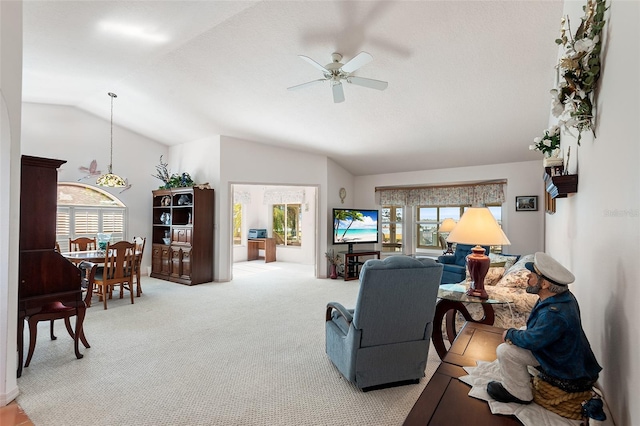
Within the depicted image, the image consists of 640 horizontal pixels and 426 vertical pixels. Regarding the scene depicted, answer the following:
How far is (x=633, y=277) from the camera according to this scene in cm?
107

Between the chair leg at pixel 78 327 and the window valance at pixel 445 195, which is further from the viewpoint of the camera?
the window valance at pixel 445 195

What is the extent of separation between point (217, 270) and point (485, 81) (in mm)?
5542

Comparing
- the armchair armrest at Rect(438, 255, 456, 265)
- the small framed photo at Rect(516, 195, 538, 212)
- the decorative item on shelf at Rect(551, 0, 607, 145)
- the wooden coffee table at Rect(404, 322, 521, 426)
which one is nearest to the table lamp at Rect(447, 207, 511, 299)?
the wooden coffee table at Rect(404, 322, 521, 426)

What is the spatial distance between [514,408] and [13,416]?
299 cm

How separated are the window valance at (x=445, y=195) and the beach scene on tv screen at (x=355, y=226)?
59 centimetres

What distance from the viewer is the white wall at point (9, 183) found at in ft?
7.14

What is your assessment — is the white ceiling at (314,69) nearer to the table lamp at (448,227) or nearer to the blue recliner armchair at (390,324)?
the table lamp at (448,227)

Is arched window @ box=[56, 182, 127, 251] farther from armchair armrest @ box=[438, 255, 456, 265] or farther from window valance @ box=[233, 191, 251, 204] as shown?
armchair armrest @ box=[438, 255, 456, 265]

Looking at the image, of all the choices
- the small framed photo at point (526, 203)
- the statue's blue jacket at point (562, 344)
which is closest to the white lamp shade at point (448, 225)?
the small framed photo at point (526, 203)

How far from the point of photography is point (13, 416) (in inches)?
83.6

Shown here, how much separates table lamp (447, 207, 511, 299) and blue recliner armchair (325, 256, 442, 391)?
0.49m

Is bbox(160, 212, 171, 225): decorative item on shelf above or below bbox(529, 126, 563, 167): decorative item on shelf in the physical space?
below

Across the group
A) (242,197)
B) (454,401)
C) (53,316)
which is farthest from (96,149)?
(454,401)

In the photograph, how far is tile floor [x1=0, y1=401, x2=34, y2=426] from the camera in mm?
2047
